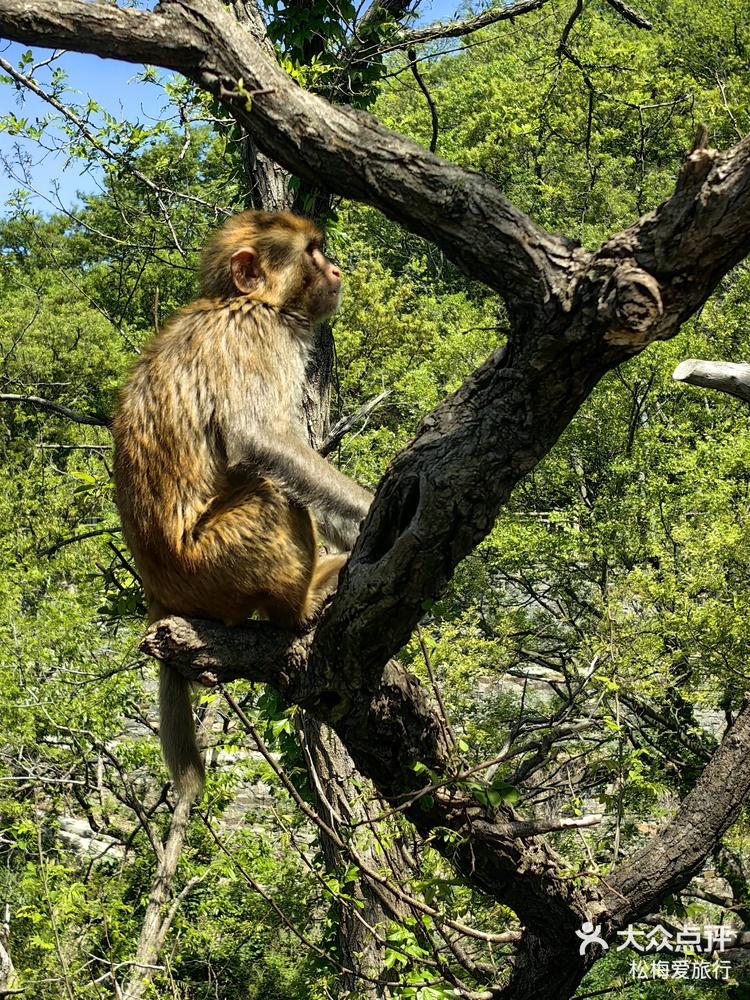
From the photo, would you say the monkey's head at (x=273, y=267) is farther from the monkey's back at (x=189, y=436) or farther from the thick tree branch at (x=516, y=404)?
the thick tree branch at (x=516, y=404)

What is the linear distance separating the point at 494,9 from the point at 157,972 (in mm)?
9962

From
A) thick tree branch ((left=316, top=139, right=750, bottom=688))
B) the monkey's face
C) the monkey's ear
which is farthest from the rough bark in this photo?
the monkey's face

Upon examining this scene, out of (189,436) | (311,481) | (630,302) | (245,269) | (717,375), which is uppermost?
(245,269)

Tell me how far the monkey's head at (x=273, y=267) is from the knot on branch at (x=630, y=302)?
8.46ft

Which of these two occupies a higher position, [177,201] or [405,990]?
[177,201]

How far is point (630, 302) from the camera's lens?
113 inches

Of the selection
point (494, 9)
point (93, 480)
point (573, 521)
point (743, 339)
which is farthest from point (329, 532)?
point (743, 339)

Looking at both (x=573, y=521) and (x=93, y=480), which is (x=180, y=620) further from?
(x=573, y=521)

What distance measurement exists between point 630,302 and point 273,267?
9.03 ft

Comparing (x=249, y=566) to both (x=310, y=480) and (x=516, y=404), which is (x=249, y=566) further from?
(x=516, y=404)

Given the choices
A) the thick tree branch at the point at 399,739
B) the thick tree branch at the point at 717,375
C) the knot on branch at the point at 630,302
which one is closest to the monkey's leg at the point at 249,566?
the thick tree branch at the point at 399,739

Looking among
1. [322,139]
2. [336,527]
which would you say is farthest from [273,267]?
[322,139]

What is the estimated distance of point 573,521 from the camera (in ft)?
50.4

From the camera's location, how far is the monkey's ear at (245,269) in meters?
5.20
